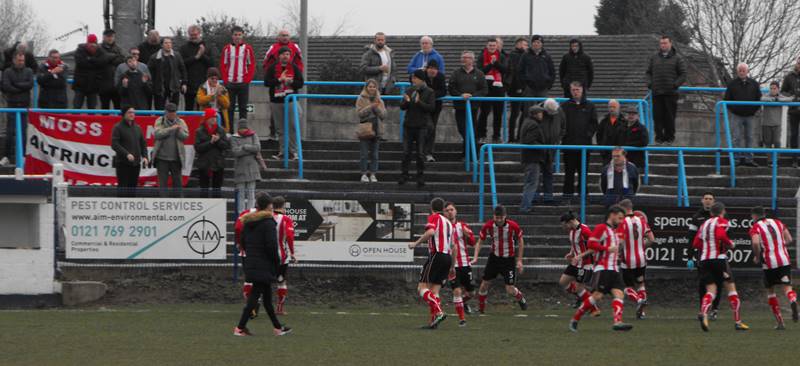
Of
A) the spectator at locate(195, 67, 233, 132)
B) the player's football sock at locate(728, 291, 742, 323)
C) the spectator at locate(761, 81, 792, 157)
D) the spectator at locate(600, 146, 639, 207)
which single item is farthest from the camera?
the spectator at locate(761, 81, 792, 157)

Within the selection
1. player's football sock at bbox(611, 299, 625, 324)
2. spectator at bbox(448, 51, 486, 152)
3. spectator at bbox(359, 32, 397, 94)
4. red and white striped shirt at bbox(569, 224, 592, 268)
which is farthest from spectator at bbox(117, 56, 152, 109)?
player's football sock at bbox(611, 299, 625, 324)

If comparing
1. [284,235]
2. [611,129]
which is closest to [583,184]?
[611,129]

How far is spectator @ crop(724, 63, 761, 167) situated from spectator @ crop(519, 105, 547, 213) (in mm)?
4292

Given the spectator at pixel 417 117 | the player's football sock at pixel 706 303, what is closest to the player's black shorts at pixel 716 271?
the player's football sock at pixel 706 303

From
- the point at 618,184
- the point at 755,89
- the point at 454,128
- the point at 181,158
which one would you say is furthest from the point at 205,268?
the point at 755,89

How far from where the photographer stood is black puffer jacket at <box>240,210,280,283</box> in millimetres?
15031

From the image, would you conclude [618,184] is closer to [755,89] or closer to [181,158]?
[755,89]

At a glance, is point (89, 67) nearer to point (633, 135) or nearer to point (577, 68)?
point (577, 68)

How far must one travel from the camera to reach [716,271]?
17344mm

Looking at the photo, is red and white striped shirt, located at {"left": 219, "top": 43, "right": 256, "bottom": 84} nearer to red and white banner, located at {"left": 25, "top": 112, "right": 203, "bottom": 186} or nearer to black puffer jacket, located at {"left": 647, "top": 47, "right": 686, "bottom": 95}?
red and white banner, located at {"left": 25, "top": 112, "right": 203, "bottom": 186}

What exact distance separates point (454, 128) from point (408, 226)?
7.10 meters

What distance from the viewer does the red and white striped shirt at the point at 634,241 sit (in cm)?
1822

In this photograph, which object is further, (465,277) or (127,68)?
(127,68)

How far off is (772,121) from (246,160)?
10.2 metres
